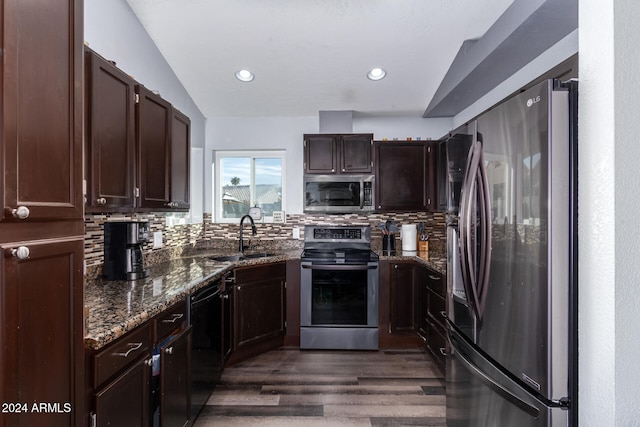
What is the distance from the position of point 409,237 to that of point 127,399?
113 inches

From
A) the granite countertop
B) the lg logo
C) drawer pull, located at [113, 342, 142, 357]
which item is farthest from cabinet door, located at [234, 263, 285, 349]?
the lg logo

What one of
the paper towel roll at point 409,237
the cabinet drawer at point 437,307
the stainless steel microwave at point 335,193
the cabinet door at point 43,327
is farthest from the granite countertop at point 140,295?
the stainless steel microwave at point 335,193

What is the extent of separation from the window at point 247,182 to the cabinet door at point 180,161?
127 cm

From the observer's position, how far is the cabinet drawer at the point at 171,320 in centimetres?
162

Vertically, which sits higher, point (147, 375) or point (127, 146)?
point (127, 146)

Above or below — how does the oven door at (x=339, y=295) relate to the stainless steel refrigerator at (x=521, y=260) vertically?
below

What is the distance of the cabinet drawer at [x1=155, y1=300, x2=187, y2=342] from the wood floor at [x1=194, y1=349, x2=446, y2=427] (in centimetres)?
78

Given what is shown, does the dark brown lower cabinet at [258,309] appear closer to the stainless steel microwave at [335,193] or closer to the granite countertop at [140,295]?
the granite countertop at [140,295]

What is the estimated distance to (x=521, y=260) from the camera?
1.29m

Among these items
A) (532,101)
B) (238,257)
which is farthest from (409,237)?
(532,101)

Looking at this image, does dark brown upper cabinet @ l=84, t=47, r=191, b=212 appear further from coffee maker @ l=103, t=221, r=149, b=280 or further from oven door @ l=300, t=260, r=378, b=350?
oven door @ l=300, t=260, r=378, b=350

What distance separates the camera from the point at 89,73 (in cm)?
155

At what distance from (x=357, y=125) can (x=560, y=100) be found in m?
2.94

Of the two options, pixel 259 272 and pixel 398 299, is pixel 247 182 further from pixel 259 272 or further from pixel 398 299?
pixel 398 299
